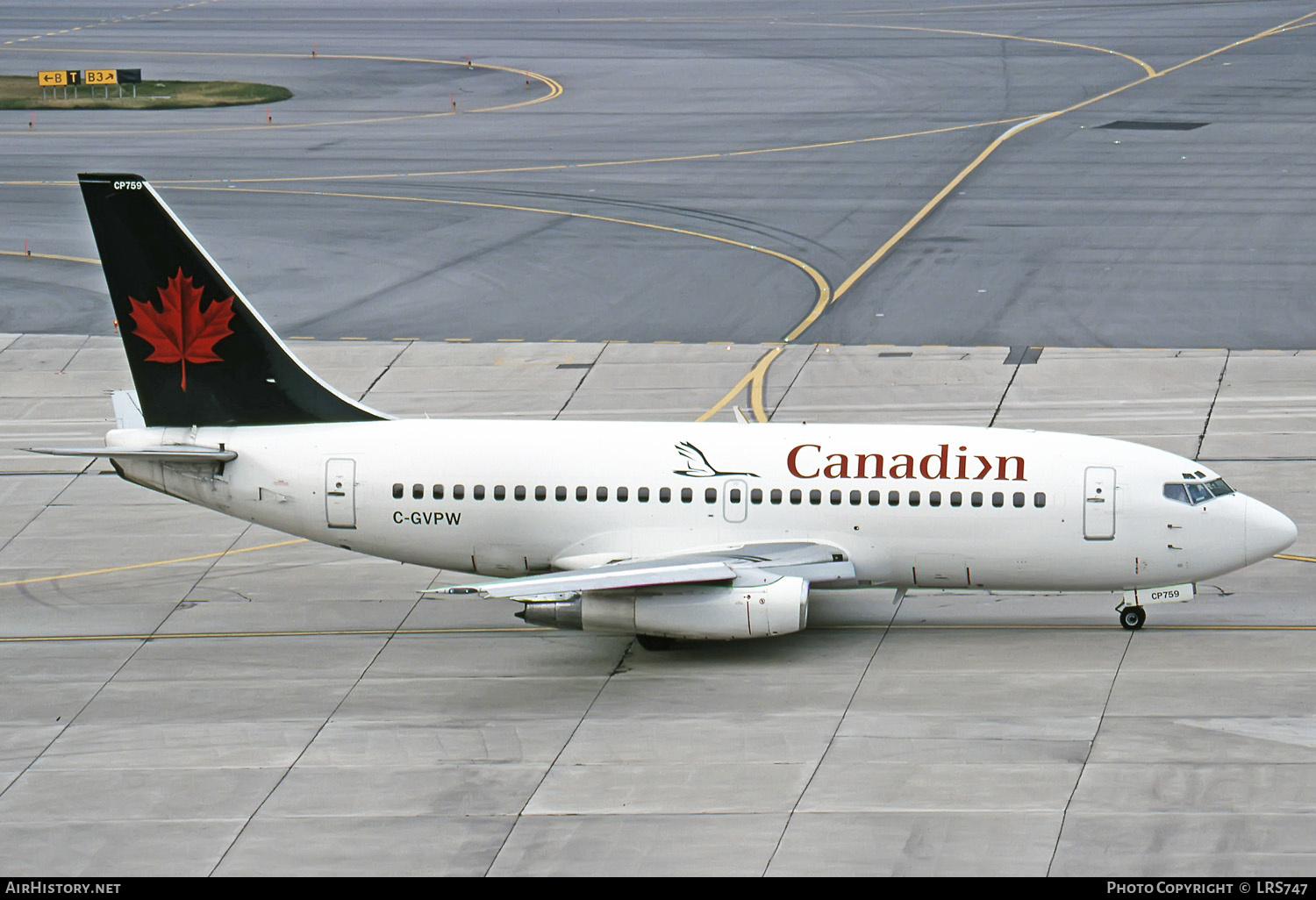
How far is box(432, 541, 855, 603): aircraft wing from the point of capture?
32.4 metres

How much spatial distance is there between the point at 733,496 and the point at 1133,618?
8392 millimetres

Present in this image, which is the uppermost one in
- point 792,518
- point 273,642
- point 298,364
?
point 298,364

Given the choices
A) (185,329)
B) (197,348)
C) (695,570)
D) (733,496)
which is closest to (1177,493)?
(733,496)

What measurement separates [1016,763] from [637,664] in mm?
8213

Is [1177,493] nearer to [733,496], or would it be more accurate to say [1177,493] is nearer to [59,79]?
[733,496]

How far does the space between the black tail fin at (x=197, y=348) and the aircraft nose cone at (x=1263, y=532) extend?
17.7m

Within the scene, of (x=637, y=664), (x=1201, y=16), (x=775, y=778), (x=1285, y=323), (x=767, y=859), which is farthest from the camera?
(x=1201, y=16)

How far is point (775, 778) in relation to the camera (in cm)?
2948

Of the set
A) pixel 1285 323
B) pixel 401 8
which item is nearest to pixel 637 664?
pixel 1285 323

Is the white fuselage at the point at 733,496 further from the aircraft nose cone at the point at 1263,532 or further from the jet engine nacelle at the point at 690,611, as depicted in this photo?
the jet engine nacelle at the point at 690,611

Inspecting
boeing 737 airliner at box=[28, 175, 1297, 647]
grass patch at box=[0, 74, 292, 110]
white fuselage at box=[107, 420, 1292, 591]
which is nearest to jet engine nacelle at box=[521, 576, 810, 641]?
boeing 737 airliner at box=[28, 175, 1297, 647]

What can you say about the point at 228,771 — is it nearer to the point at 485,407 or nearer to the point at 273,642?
the point at 273,642

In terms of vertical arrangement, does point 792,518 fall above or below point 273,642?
above

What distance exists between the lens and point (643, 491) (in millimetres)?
35406
